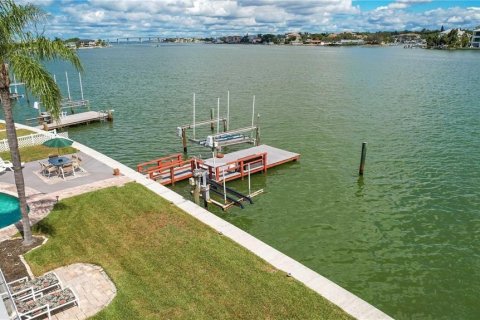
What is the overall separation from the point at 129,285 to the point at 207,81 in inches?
2764

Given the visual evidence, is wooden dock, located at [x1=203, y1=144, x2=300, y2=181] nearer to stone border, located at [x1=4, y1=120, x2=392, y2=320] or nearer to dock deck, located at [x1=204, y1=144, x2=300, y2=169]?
dock deck, located at [x1=204, y1=144, x2=300, y2=169]

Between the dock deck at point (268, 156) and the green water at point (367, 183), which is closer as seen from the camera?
the green water at point (367, 183)

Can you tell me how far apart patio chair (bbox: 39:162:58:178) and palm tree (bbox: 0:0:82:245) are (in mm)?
9859

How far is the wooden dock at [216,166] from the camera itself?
78.7 ft

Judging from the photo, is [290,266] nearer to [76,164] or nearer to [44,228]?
[44,228]

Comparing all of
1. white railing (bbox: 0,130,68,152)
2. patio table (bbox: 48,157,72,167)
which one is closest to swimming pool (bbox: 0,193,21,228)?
patio table (bbox: 48,157,72,167)

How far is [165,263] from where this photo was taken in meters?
13.4

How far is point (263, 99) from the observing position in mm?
56375

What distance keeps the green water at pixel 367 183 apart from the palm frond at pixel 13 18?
13167mm

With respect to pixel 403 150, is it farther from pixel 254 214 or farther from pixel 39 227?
pixel 39 227

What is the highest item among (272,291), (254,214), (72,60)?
(72,60)

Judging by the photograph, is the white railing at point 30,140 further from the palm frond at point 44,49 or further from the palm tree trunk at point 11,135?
the palm frond at point 44,49

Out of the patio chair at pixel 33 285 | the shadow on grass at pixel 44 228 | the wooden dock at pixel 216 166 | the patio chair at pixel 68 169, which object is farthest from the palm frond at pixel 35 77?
the wooden dock at pixel 216 166

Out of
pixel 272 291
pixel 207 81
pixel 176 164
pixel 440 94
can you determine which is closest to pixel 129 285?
pixel 272 291
